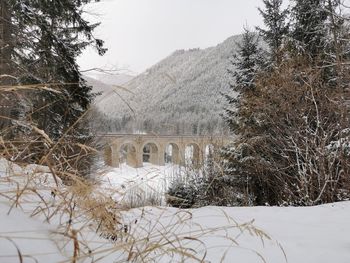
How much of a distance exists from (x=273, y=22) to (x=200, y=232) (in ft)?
45.2

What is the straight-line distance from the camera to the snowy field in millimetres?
542

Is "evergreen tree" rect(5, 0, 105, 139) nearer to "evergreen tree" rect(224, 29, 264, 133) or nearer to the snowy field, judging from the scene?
the snowy field

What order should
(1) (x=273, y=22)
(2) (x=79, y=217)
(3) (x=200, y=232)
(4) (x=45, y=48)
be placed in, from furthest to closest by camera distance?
(1) (x=273, y=22) < (4) (x=45, y=48) < (3) (x=200, y=232) < (2) (x=79, y=217)

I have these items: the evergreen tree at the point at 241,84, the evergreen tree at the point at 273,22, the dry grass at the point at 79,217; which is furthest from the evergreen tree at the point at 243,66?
the dry grass at the point at 79,217

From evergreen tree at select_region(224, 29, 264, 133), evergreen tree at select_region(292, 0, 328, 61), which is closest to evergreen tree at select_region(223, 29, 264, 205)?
evergreen tree at select_region(224, 29, 264, 133)

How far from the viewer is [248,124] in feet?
32.3

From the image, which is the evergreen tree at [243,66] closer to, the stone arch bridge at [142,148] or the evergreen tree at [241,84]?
the evergreen tree at [241,84]

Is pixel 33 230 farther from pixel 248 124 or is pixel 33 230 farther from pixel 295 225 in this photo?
pixel 248 124

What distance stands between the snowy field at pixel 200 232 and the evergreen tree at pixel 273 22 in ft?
38.3

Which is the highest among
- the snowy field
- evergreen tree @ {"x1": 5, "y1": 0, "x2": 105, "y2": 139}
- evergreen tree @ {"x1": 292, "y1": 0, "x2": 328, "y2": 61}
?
evergreen tree @ {"x1": 292, "y1": 0, "x2": 328, "y2": 61}

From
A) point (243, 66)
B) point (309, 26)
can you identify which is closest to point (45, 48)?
point (243, 66)

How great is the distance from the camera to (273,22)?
1431 cm

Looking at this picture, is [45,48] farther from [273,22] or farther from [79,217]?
[273,22]

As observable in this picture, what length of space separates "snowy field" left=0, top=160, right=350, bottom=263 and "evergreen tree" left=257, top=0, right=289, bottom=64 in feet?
38.3
